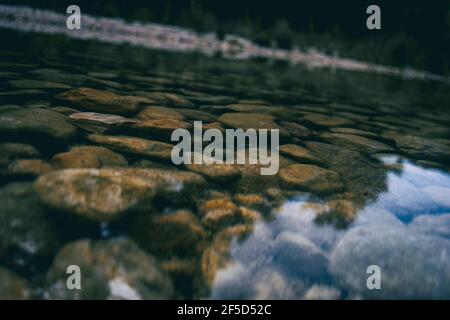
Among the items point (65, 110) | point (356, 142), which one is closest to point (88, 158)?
point (65, 110)

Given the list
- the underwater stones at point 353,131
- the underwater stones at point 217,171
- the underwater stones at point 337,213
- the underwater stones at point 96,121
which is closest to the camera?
the underwater stones at point 337,213

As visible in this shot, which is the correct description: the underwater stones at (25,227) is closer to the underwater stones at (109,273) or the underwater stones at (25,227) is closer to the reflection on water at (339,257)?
the underwater stones at (109,273)

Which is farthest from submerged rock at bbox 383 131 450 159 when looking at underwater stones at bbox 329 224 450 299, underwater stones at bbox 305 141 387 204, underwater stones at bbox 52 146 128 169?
underwater stones at bbox 52 146 128 169

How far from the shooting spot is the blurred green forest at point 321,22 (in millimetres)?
17188

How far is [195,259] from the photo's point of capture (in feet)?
4.45

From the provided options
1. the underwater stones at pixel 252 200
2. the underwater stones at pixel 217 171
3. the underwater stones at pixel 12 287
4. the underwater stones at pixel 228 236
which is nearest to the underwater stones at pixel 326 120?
the underwater stones at pixel 217 171

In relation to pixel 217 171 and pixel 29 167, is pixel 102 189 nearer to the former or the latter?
pixel 29 167

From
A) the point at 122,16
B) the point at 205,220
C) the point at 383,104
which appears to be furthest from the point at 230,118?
the point at 122,16

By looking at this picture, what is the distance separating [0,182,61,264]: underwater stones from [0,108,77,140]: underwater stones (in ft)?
2.07

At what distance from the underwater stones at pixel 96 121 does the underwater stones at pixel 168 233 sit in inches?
38.6

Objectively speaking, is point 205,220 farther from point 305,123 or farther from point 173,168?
point 305,123

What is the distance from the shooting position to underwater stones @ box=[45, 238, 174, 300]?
118cm

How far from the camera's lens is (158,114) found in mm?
2834

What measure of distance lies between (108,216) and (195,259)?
358 mm
